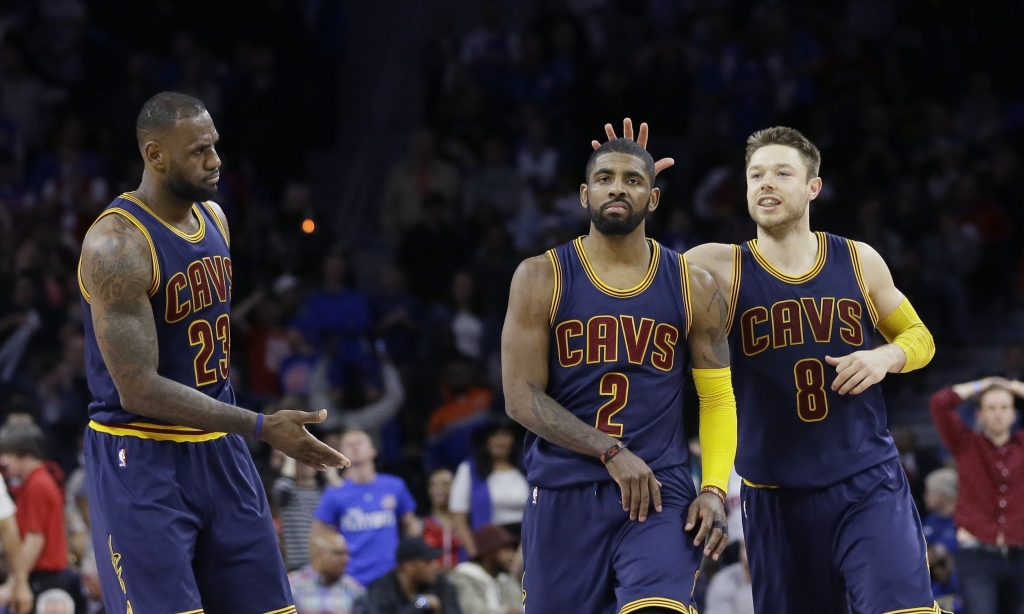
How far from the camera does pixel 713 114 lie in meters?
16.1

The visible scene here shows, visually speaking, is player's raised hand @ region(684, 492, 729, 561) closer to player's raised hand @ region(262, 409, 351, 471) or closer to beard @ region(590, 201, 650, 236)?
beard @ region(590, 201, 650, 236)

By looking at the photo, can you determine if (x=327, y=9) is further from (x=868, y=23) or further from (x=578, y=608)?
(x=578, y=608)

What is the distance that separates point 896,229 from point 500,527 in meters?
6.15

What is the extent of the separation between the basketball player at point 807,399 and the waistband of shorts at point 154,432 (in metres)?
2.35

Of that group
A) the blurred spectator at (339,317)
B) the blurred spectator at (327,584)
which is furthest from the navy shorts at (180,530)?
the blurred spectator at (339,317)

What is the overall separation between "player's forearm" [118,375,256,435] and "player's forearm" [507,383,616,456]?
1073 mm

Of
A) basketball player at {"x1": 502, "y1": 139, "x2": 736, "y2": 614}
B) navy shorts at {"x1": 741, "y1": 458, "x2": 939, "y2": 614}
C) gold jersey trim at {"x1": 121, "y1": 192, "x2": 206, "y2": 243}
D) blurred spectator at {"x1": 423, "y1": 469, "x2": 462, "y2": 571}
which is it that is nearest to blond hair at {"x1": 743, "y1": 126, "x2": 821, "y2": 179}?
basketball player at {"x1": 502, "y1": 139, "x2": 736, "y2": 614}

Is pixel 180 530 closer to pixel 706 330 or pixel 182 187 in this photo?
pixel 182 187

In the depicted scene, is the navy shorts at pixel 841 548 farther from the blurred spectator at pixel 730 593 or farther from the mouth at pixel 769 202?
the blurred spectator at pixel 730 593

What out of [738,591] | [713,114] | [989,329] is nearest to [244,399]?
[738,591]

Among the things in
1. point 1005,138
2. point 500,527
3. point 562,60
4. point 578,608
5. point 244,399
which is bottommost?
point 578,608

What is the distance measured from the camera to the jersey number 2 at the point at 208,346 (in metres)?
5.48

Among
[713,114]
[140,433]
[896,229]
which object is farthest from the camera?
[713,114]

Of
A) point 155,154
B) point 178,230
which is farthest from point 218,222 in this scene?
point 155,154
